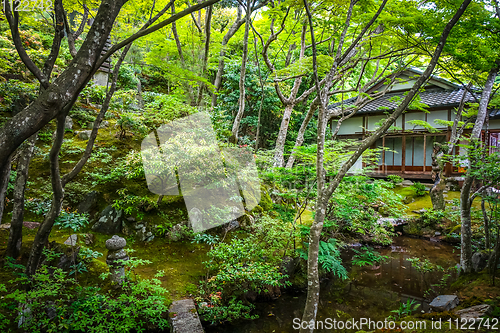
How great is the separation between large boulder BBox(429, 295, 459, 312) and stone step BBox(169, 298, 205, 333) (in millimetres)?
4611

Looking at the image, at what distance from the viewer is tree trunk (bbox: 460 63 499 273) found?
5734 mm

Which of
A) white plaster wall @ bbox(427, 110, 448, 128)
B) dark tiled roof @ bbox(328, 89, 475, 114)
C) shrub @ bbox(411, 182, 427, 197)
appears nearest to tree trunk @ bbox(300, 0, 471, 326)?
dark tiled roof @ bbox(328, 89, 475, 114)

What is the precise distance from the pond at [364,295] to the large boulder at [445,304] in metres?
0.72

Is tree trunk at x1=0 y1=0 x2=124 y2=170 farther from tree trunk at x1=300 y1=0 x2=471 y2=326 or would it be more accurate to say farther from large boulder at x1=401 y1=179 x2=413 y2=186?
large boulder at x1=401 y1=179 x2=413 y2=186

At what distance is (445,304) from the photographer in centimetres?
521

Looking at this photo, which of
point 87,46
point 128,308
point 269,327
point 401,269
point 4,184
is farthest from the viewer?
point 401,269

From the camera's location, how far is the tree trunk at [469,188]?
5734 millimetres

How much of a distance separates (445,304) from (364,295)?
1816mm

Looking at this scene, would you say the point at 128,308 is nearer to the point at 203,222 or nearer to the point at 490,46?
the point at 203,222

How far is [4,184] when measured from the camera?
444cm

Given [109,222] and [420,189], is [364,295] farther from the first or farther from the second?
[420,189]

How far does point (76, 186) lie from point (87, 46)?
212 inches

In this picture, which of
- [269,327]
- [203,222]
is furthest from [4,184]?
[269,327]

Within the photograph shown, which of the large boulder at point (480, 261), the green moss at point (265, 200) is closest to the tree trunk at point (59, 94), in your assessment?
the green moss at point (265, 200)
